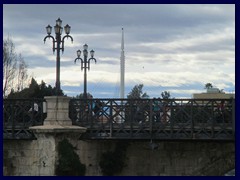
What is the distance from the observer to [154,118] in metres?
19.5

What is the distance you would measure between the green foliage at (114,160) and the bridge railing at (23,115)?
2.86 metres

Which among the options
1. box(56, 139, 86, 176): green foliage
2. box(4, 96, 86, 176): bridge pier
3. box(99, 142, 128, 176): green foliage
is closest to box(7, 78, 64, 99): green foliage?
box(4, 96, 86, 176): bridge pier

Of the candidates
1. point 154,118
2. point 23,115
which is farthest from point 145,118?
point 23,115

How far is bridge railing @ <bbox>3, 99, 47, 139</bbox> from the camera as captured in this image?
65.0 ft

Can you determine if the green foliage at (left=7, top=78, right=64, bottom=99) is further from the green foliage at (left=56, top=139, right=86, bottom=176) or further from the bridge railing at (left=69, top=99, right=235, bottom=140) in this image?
the green foliage at (left=56, top=139, right=86, bottom=176)

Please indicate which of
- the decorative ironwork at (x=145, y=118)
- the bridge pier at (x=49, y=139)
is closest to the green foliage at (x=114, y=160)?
the decorative ironwork at (x=145, y=118)

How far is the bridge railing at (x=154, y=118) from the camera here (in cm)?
1877

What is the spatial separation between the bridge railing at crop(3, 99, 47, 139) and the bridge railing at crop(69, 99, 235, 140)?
1309 mm

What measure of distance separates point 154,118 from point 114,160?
7.28 feet

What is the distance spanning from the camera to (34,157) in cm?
1894

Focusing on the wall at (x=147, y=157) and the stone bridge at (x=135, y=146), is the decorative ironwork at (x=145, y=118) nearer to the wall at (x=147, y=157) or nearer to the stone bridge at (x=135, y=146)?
the stone bridge at (x=135, y=146)

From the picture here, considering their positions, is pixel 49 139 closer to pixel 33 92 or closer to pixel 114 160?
pixel 114 160
